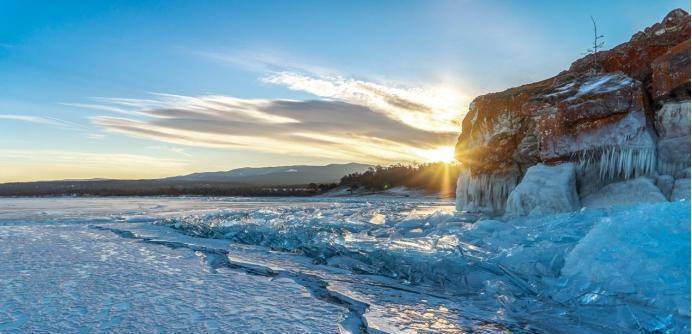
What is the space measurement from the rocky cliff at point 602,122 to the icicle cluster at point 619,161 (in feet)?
0.05

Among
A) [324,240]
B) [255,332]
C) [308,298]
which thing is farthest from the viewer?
[324,240]

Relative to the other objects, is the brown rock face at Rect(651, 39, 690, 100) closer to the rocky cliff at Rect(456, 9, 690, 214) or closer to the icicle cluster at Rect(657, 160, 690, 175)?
the rocky cliff at Rect(456, 9, 690, 214)

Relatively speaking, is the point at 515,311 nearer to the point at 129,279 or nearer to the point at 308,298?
the point at 308,298

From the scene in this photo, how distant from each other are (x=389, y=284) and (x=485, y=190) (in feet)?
23.6

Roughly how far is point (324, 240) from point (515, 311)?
375 centimetres

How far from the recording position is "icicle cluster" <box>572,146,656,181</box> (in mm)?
6934

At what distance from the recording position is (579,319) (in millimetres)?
2947

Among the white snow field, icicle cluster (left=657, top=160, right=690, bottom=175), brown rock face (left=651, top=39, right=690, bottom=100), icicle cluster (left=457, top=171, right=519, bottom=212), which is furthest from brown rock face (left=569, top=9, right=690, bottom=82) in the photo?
the white snow field

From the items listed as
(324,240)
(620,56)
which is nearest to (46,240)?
(324,240)

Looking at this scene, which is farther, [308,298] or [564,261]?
[564,261]

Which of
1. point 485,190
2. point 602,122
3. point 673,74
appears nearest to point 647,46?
point 673,74

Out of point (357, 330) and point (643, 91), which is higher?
point (643, 91)

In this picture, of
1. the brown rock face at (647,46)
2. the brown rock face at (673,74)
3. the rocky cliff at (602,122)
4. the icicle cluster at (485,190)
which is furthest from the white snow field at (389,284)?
the brown rock face at (647,46)

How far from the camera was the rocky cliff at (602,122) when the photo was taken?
6863mm
